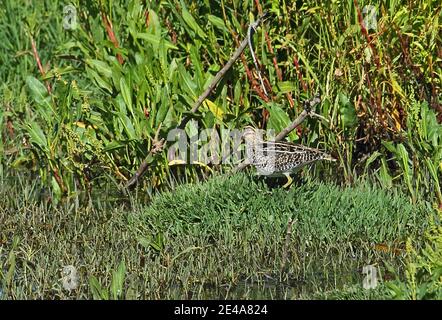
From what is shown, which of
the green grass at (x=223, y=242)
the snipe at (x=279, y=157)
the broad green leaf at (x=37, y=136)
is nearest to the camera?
the green grass at (x=223, y=242)

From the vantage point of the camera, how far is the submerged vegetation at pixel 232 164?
5.45 metres

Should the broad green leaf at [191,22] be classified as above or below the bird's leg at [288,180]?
above

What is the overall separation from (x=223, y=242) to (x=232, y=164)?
104 centimetres

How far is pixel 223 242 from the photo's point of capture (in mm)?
5590

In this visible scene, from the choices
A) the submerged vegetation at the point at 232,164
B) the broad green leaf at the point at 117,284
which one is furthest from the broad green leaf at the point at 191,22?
the broad green leaf at the point at 117,284

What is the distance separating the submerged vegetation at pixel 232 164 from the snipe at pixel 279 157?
4.7 inches

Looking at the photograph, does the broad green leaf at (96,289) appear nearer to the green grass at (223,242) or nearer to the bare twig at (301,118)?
the green grass at (223,242)

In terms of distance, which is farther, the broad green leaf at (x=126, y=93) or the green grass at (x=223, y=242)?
the broad green leaf at (x=126, y=93)

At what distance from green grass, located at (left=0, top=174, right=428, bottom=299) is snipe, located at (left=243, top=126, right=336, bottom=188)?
12 centimetres

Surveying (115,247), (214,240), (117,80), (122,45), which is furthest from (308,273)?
(122,45)

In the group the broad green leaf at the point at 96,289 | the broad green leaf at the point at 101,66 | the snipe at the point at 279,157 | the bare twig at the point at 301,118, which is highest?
the broad green leaf at the point at 101,66

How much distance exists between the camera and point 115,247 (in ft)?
18.5
